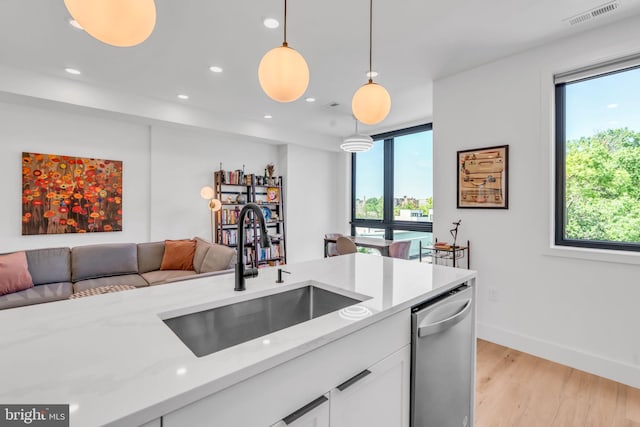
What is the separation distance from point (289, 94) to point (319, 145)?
4601mm

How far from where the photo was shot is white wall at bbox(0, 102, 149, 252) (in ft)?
11.2

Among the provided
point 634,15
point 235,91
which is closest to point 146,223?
point 235,91

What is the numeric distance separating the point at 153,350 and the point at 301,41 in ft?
8.84

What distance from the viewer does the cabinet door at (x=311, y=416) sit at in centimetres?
76

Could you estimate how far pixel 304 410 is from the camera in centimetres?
80

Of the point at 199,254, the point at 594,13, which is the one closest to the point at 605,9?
the point at 594,13

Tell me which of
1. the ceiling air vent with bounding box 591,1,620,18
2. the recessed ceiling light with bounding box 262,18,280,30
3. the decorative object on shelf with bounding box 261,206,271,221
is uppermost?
the recessed ceiling light with bounding box 262,18,280,30

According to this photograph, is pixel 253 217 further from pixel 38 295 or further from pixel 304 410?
pixel 304 410

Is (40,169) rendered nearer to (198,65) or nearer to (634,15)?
(198,65)

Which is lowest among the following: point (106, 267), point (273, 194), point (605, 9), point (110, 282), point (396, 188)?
point (110, 282)

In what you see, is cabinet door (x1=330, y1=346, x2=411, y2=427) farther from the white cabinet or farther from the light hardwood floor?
the light hardwood floor

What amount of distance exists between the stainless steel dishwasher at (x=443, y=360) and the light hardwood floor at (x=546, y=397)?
1.91 ft

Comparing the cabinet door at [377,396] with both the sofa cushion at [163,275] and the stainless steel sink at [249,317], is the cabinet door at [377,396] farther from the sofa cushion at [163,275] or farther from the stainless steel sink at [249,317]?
the sofa cushion at [163,275]

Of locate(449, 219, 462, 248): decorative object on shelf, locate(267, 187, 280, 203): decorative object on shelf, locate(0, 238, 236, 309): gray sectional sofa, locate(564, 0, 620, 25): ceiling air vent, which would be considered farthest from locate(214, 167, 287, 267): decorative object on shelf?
locate(564, 0, 620, 25): ceiling air vent
